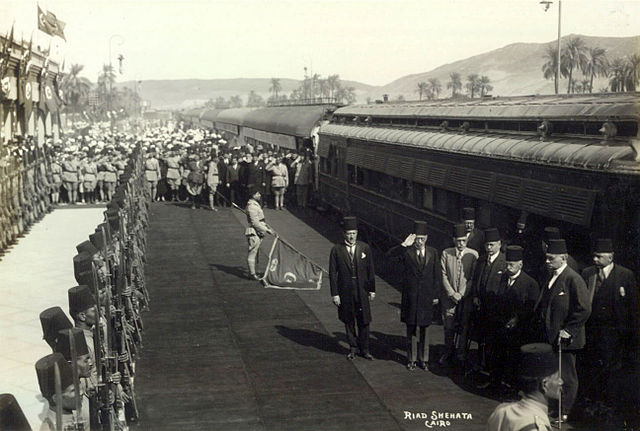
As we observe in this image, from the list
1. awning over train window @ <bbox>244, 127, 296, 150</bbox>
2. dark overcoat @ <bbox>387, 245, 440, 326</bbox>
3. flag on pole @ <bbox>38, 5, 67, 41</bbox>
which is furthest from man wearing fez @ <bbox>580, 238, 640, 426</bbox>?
awning over train window @ <bbox>244, 127, 296, 150</bbox>

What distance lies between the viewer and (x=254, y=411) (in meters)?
7.73

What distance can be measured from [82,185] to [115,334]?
62.8 feet

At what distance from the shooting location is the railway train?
7.54 m

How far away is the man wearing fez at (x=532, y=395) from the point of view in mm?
3791

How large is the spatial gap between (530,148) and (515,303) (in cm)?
233

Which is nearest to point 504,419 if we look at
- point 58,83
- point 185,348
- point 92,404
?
point 92,404

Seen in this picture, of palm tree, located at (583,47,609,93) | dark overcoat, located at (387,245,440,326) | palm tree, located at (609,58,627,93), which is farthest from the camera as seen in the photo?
palm tree, located at (583,47,609,93)

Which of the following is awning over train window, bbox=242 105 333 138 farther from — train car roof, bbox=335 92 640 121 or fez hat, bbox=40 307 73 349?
fez hat, bbox=40 307 73 349

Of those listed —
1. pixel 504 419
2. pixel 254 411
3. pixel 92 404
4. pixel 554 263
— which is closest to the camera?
pixel 504 419

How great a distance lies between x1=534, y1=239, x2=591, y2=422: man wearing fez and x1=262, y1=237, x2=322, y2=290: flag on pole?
687cm

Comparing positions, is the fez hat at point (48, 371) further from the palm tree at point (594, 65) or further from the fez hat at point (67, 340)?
the palm tree at point (594, 65)

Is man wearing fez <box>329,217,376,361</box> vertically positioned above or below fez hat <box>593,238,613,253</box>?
below

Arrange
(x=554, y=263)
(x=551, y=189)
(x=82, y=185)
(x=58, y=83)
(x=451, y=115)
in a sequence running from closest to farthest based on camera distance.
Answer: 1. (x=554, y=263)
2. (x=551, y=189)
3. (x=451, y=115)
4. (x=82, y=185)
5. (x=58, y=83)

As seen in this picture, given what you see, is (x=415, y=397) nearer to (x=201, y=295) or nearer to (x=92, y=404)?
(x=92, y=404)
